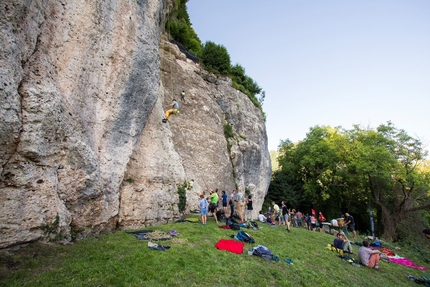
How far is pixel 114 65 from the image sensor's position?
9.88 meters

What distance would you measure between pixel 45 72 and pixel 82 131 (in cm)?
208

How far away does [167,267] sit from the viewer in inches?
239

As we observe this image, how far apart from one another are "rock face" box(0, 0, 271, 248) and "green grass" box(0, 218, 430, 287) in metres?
0.85

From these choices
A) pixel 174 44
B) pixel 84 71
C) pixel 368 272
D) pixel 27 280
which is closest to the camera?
pixel 27 280

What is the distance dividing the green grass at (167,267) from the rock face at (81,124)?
855mm

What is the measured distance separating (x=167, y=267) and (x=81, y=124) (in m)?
5.52

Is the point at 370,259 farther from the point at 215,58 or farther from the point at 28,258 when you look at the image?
the point at 215,58

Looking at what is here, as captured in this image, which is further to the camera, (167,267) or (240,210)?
(240,210)

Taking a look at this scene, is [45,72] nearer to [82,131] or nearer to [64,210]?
[82,131]

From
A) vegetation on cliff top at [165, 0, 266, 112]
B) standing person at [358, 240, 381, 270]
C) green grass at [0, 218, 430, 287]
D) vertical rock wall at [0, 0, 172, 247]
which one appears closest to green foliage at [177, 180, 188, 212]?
green grass at [0, 218, 430, 287]

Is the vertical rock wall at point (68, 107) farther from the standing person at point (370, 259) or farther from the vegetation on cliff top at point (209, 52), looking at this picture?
the vegetation on cliff top at point (209, 52)

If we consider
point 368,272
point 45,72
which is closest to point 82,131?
point 45,72

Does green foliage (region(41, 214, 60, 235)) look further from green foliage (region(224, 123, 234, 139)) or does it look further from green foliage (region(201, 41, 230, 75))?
green foliage (region(201, 41, 230, 75))

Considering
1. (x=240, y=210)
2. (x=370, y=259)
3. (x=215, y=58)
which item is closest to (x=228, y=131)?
(x=215, y=58)
